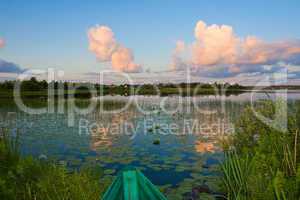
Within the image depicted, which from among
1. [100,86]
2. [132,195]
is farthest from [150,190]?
[100,86]

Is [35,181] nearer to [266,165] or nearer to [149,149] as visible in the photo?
[266,165]

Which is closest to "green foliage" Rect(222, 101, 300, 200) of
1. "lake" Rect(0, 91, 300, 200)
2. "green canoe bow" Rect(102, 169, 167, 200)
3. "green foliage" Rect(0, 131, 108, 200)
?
"lake" Rect(0, 91, 300, 200)

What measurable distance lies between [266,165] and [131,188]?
3.34 metres

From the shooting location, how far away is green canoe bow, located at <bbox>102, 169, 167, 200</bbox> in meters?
2.02

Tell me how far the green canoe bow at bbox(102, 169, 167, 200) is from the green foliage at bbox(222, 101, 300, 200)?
1.79 meters

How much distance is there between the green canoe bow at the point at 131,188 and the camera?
6.63 ft

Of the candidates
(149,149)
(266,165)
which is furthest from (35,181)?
(149,149)

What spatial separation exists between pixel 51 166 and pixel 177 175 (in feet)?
12.4

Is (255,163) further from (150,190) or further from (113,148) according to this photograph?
(113,148)

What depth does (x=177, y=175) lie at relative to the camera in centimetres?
764

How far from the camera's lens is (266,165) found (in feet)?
14.6

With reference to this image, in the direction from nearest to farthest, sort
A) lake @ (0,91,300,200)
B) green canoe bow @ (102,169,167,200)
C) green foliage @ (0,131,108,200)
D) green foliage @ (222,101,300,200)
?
green canoe bow @ (102,169,167,200)
green foliage @ (222,101,300,200)
green foliage @ (0,131,108,200)
lake @ (0,91,300,200)

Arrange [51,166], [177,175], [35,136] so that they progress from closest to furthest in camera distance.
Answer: [51,166]
[177,175]
[35,136]

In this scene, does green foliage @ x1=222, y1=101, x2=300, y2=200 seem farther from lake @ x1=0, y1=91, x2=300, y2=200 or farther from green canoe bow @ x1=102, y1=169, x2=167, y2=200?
green canoe bow @ x1=102, y1=169, x2=167, y2=200
